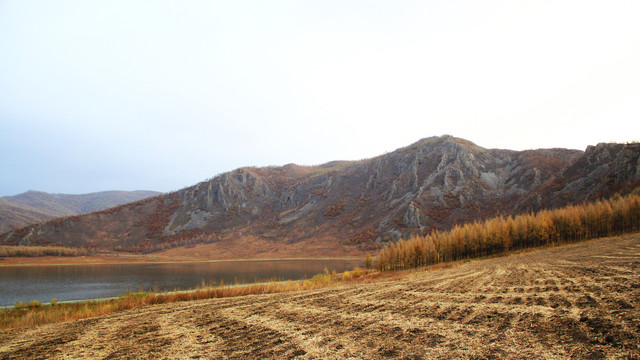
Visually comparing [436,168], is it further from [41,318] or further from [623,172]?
[41,318]

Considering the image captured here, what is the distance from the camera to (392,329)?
31.2 ft

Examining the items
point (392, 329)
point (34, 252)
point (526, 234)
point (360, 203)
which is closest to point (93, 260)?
point (34, 252)

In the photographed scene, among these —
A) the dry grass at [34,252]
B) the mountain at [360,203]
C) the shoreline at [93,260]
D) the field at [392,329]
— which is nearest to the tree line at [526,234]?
the mountain at [360,203]

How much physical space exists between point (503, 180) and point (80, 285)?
12468 cm

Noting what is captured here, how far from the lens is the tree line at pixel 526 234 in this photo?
177 ft

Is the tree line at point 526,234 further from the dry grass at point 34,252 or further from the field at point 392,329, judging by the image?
the dry grass at point 34,252

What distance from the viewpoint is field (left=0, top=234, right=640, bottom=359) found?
7129 millimetres

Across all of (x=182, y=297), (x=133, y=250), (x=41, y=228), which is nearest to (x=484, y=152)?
(x=182, y=297)

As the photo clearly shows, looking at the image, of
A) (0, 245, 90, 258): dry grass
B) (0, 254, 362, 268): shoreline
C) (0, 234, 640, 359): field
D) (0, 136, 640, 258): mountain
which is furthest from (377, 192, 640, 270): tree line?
(0, 245, 90, 258): dry grass

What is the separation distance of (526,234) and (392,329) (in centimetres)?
6074

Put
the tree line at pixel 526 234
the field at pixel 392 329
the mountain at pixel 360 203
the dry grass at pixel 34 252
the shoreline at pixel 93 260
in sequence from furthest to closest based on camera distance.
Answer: the dry grass at pixel 34 252 < the shoreline at pixel 93 260 < the mountain at pixel 360 203 < the tree line at pixel 526 234 < the field at pixel 392 329

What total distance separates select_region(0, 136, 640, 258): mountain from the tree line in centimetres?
1834

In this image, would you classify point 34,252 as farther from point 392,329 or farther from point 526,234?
point 526,234

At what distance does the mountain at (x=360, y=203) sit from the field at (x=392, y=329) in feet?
259
